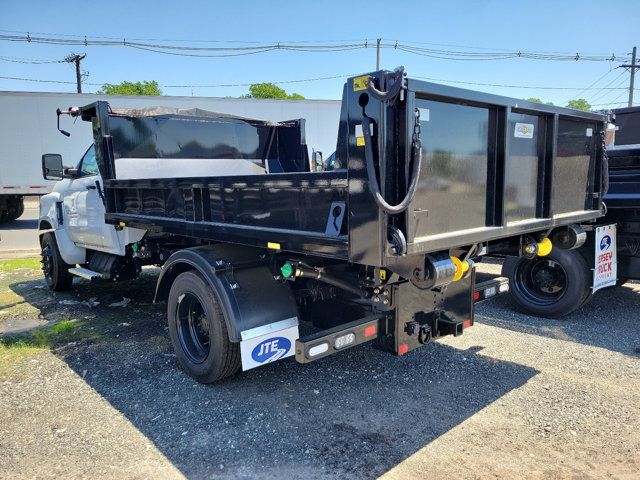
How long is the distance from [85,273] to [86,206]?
2.81ft

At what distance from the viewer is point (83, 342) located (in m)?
5.18

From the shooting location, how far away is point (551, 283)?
573 cm

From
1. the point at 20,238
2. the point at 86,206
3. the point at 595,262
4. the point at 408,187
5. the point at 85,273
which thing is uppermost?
the point at 408,187

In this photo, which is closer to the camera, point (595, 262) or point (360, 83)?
point (360, 83)

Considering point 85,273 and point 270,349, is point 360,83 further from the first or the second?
point 85,273

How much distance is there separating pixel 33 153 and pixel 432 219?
17.7 meters

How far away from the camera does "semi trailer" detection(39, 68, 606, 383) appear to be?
8.74ft

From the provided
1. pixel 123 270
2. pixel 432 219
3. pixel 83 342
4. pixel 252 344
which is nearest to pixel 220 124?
pixel 123 270

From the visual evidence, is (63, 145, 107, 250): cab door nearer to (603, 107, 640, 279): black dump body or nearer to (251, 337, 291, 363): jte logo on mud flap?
(251, 337, 291, 363): jte logo on mud flap

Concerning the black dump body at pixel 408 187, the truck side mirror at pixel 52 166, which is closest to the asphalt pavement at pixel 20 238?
the truck side mirror at pixel 52 166

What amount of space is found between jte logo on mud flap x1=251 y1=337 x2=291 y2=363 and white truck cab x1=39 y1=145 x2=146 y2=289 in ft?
8.49

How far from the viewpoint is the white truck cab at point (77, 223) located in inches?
229

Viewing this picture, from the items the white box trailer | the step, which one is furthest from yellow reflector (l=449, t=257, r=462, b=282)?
the white box trailer

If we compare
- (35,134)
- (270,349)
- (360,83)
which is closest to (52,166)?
(270,349)
